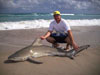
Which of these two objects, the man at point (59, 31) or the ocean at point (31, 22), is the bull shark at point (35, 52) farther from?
the ocean at point (31, 22)

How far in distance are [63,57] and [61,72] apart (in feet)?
3.37

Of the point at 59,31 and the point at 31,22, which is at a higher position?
the point at 59,31

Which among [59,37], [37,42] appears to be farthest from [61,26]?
[37,42]

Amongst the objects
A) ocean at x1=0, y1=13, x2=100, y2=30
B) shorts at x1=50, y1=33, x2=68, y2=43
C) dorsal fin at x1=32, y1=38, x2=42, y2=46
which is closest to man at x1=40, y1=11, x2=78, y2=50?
shorts at x1=50, y1=33, x2=68, y2=43

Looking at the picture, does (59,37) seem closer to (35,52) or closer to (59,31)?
(59,31)

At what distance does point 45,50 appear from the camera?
4.23 metres

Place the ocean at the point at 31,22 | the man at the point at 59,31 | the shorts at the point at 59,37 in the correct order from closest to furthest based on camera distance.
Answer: the man at the point at 59,31 → the shorts at the point at 59,37 → the ocean at the point at 31,22

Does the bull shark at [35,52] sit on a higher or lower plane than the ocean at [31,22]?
higher

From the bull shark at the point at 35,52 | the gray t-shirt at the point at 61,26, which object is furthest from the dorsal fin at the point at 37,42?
the gray t-shirt at the point at 61,26

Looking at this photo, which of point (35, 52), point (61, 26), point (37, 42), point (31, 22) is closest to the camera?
point (35, 52)

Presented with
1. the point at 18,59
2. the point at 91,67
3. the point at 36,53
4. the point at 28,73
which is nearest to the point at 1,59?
the point at 18,59

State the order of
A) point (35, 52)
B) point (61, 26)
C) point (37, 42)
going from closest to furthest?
point (35, 52) < point (37, 42) < point (61, 26)

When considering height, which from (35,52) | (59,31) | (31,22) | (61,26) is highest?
(61,26)

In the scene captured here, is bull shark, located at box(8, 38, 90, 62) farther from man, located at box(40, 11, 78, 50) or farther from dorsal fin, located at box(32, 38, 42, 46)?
man, located at box(40, 11, 78, 50)
